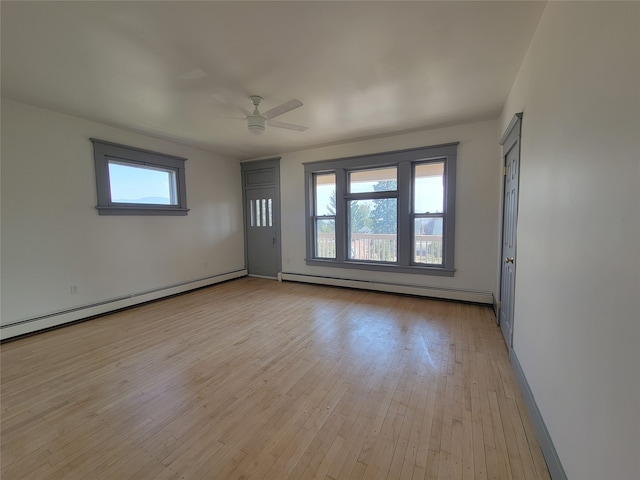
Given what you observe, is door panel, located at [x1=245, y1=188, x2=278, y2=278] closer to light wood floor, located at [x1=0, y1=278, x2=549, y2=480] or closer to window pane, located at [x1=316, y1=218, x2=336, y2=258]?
window pane, located at [x1=316, y1=218, x2=336, y2=258]

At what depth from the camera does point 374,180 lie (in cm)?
478

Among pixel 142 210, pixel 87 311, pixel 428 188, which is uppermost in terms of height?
pixel 428 188

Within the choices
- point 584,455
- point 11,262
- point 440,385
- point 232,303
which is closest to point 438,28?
point 584,455

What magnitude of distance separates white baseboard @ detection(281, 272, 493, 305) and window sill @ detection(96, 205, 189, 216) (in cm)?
243

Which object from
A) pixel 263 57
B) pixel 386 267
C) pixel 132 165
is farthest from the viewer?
pixel 386 267

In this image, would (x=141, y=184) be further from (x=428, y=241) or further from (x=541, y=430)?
(x=541, y=430)

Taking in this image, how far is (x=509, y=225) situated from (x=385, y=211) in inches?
81.1

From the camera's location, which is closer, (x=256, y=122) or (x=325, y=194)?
(x=256, y=122)

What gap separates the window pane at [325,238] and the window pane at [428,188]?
1653 mm

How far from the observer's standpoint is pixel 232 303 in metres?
4.31

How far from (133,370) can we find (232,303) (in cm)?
191

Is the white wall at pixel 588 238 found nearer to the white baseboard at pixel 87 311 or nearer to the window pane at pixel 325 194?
the window pane at pixel 325 194

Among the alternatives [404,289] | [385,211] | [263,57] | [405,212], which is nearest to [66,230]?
[263,57]

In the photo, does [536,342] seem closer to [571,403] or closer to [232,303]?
[571,403]
